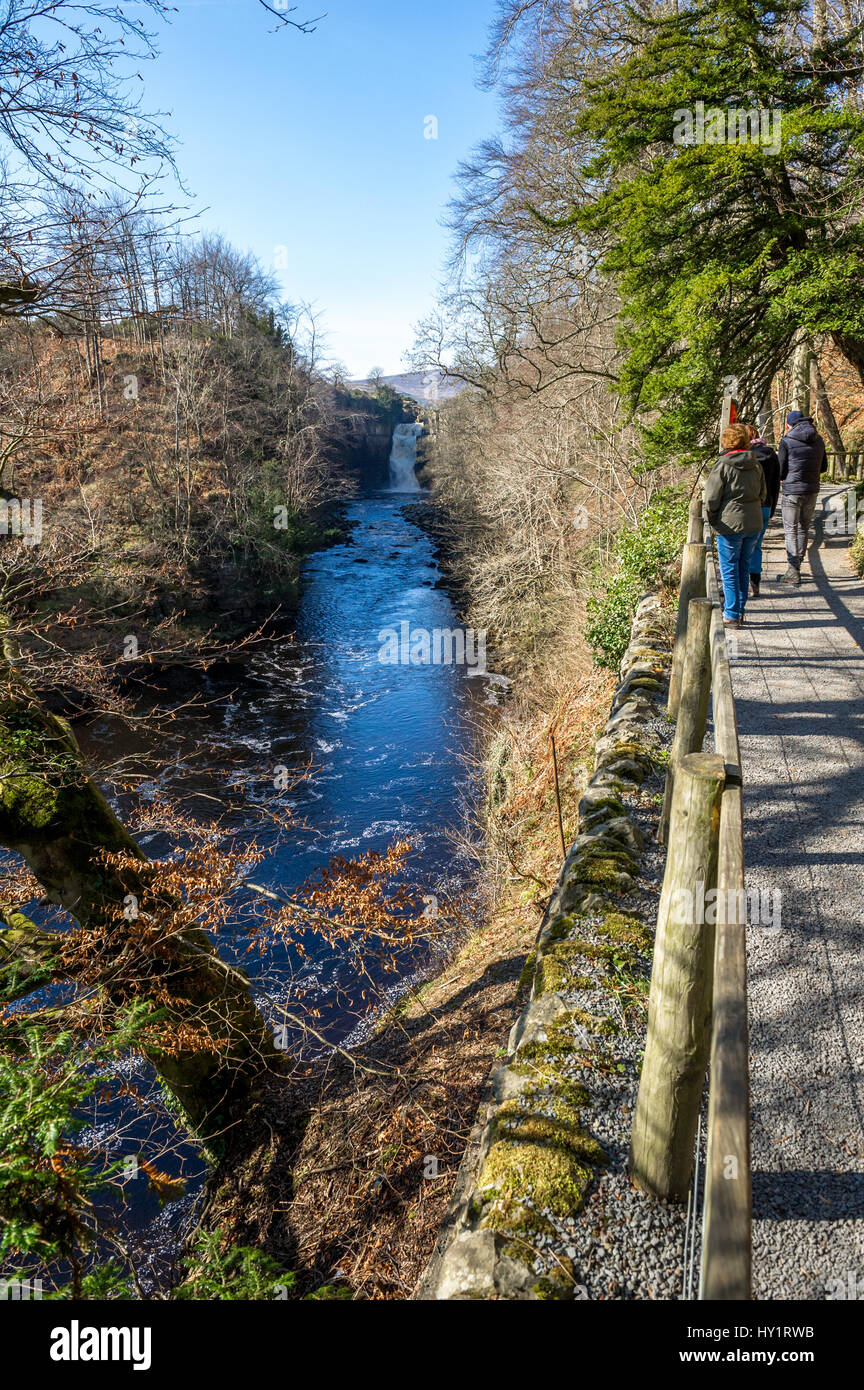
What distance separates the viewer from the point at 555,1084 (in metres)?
3.29

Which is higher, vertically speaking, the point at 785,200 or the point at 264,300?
the point at 264,300

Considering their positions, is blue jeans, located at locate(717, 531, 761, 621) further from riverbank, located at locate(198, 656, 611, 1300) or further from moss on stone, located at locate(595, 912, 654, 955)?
moss on stone, located at locate(595, 912, 654, 955)

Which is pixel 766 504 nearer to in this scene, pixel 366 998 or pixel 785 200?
pixel 785 200

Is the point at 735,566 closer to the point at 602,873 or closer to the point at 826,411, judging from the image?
the point at 602,873

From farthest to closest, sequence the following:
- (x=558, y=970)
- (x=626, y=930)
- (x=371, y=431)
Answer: (x=371, y=431)
(x=626, y=930)
(x=558, y=970)

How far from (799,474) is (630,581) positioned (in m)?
2.70

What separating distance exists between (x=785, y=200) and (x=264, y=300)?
39.8 metres

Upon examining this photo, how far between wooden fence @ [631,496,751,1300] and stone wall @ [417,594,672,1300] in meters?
0.37

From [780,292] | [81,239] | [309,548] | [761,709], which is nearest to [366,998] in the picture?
[761,709]

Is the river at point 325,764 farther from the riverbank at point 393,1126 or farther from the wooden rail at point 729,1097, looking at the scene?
the wooden rail at point 729,1097

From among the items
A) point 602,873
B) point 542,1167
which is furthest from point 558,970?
point 542,1167

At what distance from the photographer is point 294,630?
24.8m
